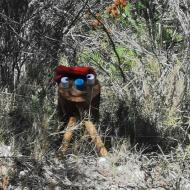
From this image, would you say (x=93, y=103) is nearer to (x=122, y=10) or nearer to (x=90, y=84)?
(x=90, y=84)

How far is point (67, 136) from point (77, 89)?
0.92 feet

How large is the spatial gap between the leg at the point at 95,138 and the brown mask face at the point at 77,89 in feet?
0.48

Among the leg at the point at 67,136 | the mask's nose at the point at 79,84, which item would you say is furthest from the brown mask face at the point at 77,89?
the leg at the point at 67,136

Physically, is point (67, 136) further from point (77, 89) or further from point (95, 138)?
point (77, 89)

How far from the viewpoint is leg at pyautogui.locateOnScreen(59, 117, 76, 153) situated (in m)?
3.22

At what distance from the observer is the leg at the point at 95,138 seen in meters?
3.22

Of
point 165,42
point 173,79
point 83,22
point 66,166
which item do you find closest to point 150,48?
point 165,42

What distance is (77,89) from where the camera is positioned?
3189 mm

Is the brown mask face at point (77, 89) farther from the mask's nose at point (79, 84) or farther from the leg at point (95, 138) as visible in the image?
the leg at point (95, 138)

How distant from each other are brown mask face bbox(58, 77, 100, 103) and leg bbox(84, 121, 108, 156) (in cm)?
15

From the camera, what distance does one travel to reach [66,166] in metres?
3.15

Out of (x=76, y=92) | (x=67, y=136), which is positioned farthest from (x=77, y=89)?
(x=67, y=136)

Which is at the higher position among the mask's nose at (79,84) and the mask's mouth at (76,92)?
the mask's nose at (79,84)

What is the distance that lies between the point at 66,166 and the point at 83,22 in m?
2.45
